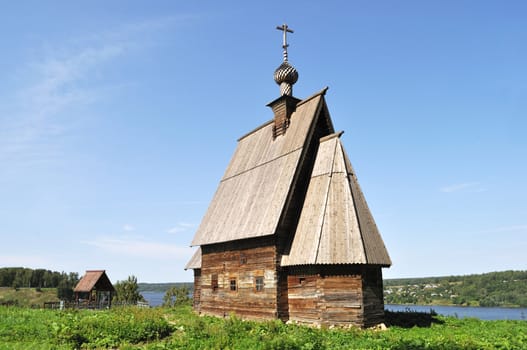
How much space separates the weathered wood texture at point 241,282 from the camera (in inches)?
776

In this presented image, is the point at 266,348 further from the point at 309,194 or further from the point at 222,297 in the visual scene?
the point at 222,297

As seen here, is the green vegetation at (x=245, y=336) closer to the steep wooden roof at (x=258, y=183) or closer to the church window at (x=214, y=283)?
the church window at (x=214, y=283)

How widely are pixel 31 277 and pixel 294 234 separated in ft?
369

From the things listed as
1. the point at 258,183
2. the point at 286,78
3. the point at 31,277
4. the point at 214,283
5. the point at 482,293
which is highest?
the point at 286,78

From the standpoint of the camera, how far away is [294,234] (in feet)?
65.7

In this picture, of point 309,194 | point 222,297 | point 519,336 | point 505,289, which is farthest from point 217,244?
point 505,289

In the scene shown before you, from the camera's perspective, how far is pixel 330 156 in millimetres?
20719

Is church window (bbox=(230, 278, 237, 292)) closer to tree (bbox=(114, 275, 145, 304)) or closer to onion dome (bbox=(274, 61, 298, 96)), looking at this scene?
onion dome (bbox=(274, 61, 298, 96))

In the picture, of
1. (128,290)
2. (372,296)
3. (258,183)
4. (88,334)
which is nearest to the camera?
(88,334)

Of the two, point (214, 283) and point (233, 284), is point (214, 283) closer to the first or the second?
point (214, 283)

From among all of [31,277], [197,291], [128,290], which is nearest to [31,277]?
[31,277]

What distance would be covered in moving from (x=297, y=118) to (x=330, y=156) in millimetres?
4205

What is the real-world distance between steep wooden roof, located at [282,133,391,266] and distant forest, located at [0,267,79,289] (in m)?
101

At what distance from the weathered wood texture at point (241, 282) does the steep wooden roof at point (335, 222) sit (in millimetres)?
1485
